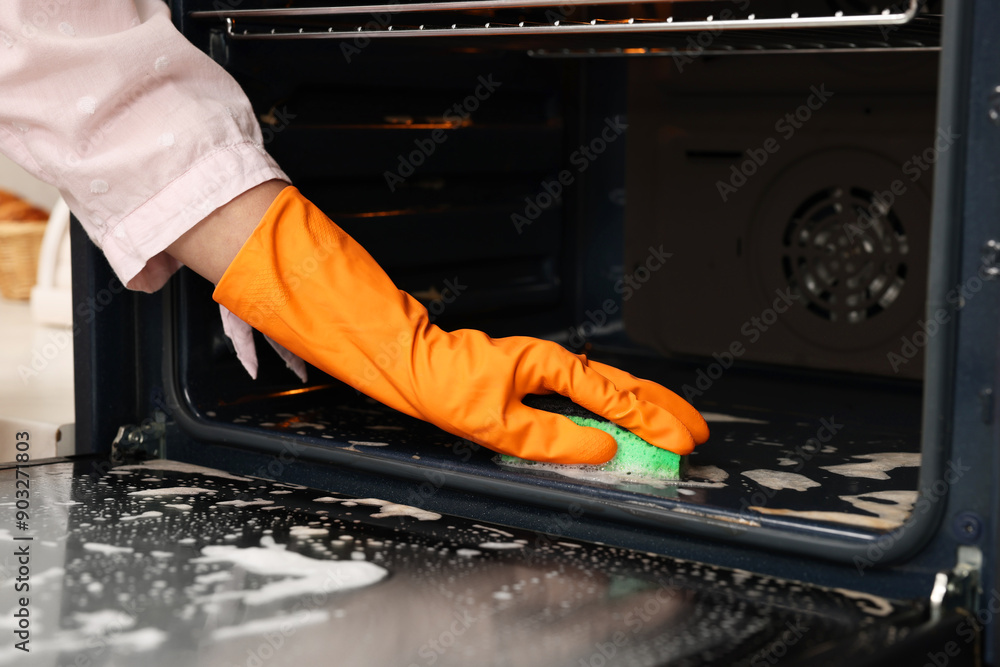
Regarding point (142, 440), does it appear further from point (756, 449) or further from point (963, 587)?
point (963, 587)

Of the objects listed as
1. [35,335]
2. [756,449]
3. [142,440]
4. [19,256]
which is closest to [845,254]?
[756,449]

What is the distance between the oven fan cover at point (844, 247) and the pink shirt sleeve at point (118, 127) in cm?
107

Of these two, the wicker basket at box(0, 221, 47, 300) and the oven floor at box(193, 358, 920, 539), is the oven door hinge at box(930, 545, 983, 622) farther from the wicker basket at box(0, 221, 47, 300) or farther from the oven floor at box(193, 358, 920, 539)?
the wicker basket at box(0, 221, 47, 300)

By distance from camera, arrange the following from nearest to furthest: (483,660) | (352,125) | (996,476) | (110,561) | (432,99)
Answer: (483,660) < (996,476) < (110,561) < (352,125) < (432,99)

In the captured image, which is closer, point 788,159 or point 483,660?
point 483,660

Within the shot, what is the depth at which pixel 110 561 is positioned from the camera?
1.09 metres

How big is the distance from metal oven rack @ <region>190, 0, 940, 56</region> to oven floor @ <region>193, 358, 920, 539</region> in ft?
1.61

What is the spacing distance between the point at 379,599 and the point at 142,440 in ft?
2.25

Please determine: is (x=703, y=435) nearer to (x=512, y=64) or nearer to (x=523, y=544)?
(x=523, y=544)

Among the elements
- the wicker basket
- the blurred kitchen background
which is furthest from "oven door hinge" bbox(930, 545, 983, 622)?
the wicker basket

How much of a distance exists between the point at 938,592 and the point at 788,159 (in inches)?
45.2

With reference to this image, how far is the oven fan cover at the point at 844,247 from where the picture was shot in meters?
1.89

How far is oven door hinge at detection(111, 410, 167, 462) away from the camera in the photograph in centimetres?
154

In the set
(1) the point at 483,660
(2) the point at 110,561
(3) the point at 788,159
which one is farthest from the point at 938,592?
(3) the point at 788,159
